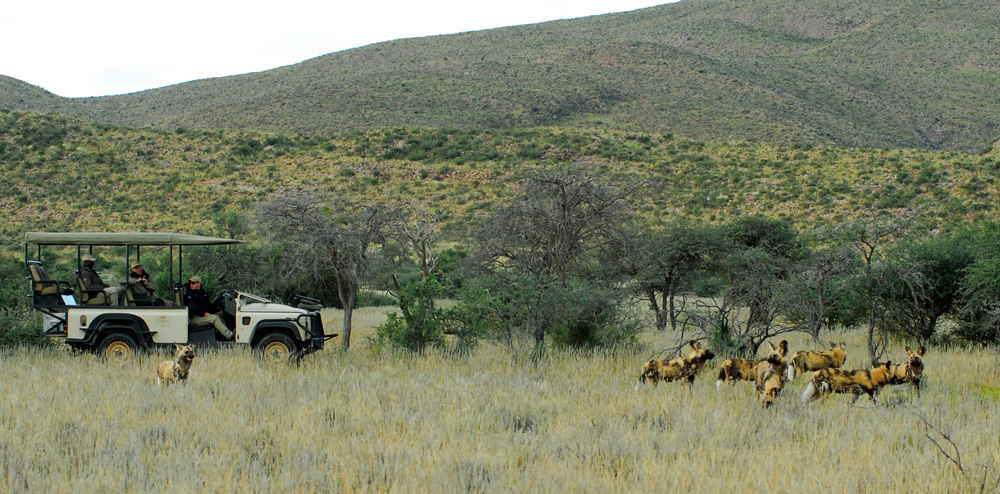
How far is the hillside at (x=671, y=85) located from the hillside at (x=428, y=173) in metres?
9.79

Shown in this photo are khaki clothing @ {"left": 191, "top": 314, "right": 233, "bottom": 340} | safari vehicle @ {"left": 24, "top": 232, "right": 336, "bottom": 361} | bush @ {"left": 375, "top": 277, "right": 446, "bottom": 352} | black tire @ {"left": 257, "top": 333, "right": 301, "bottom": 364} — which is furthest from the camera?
bush @ {"left": 375, "top": 277, "right": 446, "bottom": 352}

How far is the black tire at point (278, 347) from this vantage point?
11070mm

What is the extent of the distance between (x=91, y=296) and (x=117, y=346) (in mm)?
999

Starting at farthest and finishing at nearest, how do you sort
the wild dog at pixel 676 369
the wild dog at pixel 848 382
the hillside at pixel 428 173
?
the hillside at pixel 428 173, the wild dog at pixel 676 369, the wild dog at pixel 848 382

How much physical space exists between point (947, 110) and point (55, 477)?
295 feet

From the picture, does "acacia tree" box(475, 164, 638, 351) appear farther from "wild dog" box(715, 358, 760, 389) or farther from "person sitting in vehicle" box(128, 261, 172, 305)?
"person sitting in vehicle" box(128, 261, 172, 305)

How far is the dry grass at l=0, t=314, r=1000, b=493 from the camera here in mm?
5398

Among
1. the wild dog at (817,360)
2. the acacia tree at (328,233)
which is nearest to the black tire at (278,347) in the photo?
the acacia tree at (328,233)

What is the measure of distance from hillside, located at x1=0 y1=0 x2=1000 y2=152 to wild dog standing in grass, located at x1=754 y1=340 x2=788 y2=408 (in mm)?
56146

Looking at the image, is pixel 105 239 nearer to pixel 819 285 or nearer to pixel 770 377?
pixel 770 377

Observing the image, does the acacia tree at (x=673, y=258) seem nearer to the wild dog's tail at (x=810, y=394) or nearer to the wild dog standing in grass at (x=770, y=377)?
the wild dog standing in grass at (x=770, y=377)

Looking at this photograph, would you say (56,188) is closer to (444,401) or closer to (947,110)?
(444,401)

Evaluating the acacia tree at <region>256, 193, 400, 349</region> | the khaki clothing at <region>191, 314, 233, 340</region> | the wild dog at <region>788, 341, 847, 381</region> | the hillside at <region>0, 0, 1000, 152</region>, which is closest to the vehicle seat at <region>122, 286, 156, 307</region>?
the khaki clothing at <region>191, 314, 233, 340</region>

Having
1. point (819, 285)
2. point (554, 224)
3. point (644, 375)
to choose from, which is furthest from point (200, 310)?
point (819, 285)
